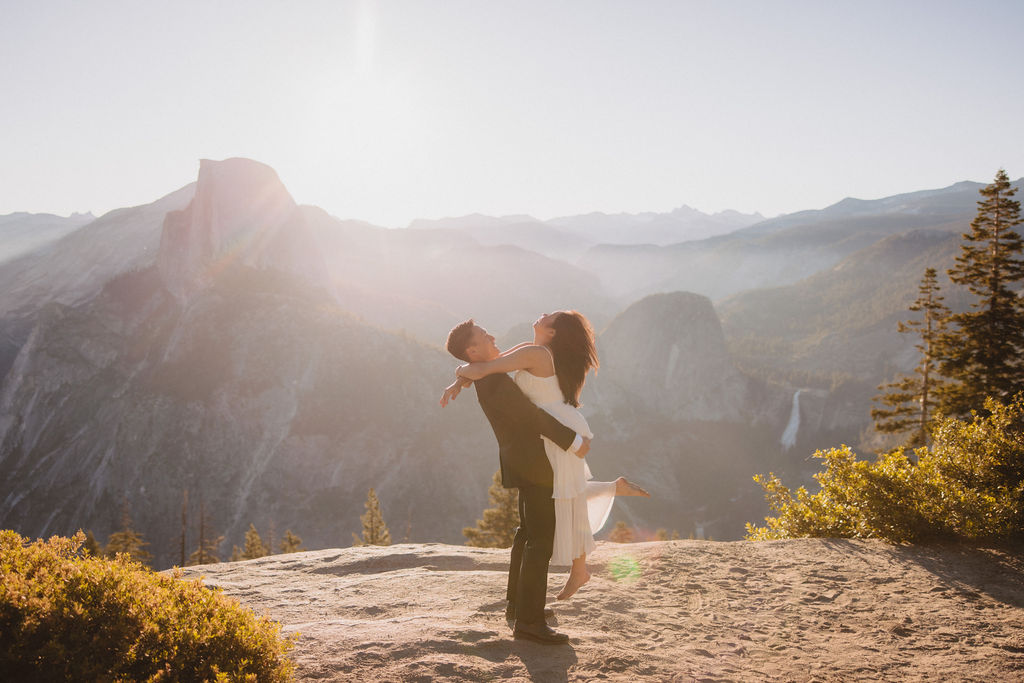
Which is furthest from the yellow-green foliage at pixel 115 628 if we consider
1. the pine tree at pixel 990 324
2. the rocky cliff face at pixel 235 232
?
the rocky cliff face at pixel 235 232

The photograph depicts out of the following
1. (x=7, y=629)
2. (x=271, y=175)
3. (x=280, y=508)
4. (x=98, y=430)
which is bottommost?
(x=280, y=508)

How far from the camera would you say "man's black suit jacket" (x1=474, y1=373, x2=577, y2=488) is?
5.11 m

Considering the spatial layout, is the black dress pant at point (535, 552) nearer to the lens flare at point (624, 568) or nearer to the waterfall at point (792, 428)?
the lens flare at point (624, 568)

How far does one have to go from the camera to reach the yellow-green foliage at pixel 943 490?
27.2ft

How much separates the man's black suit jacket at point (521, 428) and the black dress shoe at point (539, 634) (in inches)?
53.7

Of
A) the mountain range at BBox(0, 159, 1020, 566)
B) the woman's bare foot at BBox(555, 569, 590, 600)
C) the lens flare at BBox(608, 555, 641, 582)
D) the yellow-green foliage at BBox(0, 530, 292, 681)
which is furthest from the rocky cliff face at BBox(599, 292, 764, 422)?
the yellow-green foliage at BBox(0, 530, 292, 681)

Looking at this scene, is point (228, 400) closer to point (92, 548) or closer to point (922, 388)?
point (92, 548)

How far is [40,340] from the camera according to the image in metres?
107

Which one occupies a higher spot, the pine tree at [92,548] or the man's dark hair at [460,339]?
the man's dark hair at [460,339]

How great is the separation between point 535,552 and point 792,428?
211m

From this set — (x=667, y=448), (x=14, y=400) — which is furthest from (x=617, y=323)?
(x=14, y=400)

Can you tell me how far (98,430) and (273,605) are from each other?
114 metres

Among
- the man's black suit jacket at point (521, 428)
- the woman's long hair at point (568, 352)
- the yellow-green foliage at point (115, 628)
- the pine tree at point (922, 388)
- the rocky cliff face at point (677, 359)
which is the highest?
the woman's long hair at point (568, 352)

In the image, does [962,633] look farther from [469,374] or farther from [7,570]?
[7,570]
